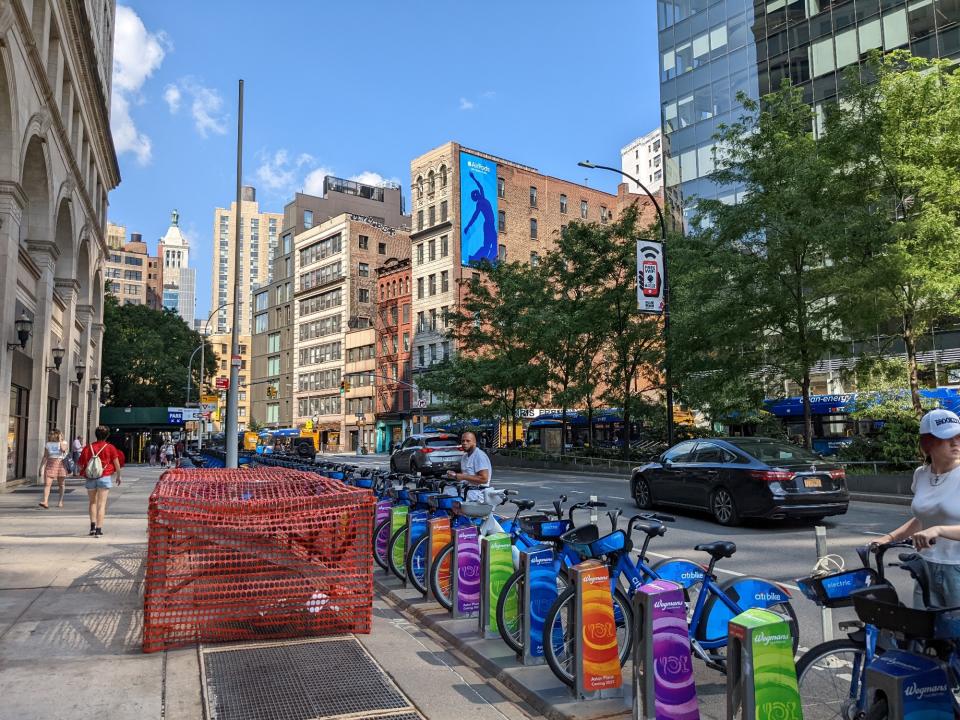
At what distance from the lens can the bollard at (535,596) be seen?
5.59m

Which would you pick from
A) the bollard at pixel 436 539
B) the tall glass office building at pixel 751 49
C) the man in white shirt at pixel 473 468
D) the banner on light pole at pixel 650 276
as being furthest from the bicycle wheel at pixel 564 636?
the tall glass office building at pixel 751 49

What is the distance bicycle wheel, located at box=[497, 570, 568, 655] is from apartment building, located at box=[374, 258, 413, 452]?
2721 inches

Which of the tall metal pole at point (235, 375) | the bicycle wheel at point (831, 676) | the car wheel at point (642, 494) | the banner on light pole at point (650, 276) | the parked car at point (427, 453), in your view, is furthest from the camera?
the parked car at point (427, 453)

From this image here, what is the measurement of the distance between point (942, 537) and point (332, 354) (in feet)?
289

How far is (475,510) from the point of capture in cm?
776

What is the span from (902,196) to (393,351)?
60.7 m

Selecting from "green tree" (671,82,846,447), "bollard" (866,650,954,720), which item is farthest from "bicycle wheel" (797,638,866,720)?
"green tree" (671,82,846,447)

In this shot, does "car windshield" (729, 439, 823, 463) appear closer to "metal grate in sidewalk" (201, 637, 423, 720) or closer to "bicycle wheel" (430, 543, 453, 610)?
"bicycle wheel" (430, 543, 453, 610)

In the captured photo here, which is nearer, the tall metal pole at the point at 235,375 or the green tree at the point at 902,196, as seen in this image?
the tall metal pole at the point at 235,375

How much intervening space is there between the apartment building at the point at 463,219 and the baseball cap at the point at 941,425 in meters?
63.7

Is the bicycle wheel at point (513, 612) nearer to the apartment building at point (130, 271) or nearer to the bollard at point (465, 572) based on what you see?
the bollard at point (465, 572)

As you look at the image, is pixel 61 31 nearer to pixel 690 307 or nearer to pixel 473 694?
pixel 690 307

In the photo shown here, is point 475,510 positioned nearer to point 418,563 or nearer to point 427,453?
point 418,563

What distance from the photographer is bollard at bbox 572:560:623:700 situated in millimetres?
4840
